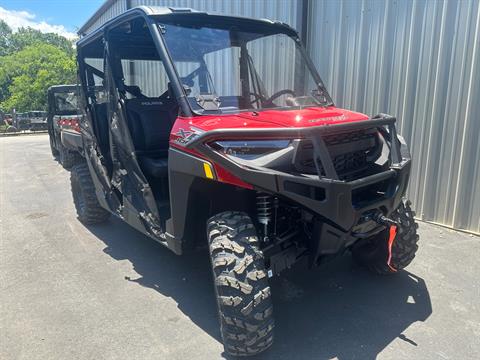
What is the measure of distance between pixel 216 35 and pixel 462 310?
3082mm

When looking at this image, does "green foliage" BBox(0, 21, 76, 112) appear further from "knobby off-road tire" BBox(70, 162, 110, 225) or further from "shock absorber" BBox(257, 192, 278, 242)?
"shock absorber" BBox(257, 192, 278, 242)

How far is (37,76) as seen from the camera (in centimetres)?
3053

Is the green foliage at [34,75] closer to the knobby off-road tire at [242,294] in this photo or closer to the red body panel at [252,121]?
the red body panel at [252,121]

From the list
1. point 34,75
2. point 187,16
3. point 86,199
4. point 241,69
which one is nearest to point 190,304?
point 241,69

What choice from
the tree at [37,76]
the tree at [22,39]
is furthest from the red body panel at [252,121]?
the tree at [22,39]

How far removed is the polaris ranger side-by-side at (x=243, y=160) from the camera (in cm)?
260

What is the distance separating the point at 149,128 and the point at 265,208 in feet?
6.52

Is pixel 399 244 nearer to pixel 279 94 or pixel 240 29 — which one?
pixel 279 94

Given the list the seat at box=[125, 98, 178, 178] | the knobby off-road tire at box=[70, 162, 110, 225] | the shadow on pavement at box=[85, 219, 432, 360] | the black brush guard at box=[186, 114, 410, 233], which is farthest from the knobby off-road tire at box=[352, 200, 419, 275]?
the knobby off-road tire at box=[70, 162, 110, 225]

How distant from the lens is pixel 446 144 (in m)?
5.05

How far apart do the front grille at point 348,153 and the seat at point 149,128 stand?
188 centimetres

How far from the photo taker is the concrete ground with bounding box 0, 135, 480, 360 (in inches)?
112

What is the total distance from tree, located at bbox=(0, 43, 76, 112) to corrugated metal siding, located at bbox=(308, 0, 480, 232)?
25.2 m

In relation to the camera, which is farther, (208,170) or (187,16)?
(187,16)
